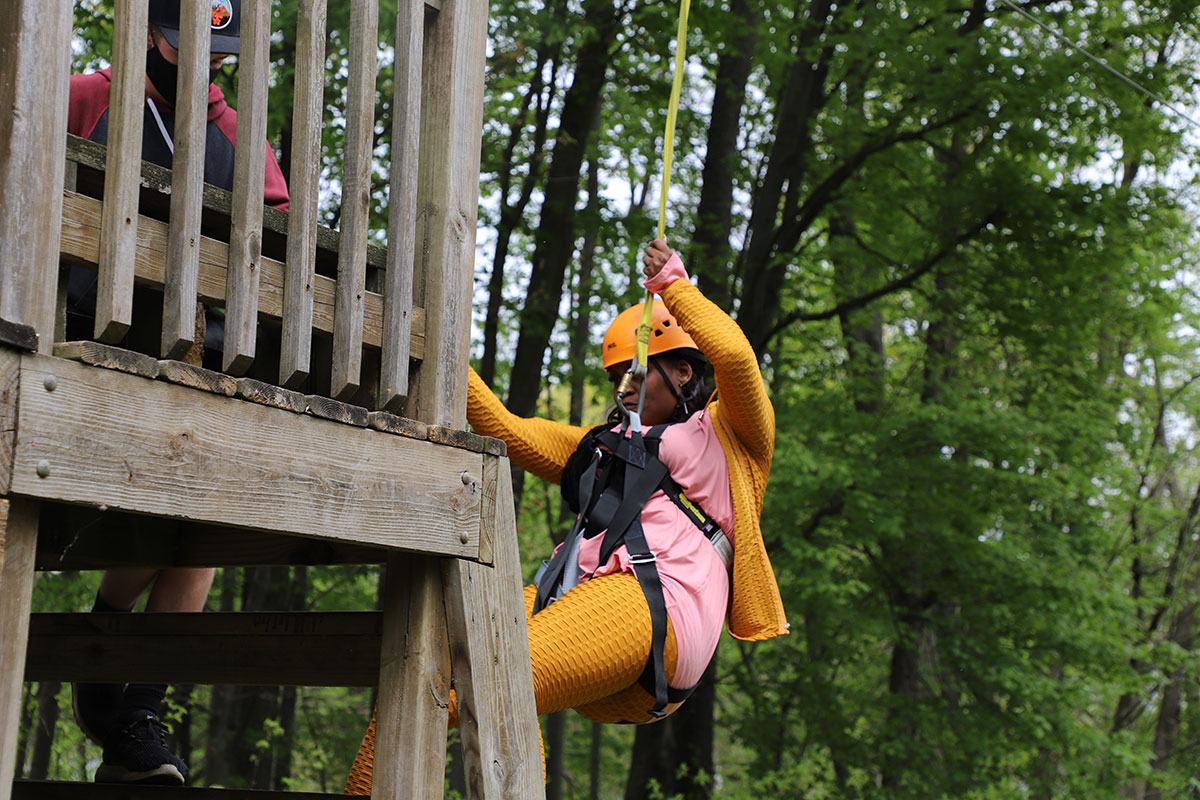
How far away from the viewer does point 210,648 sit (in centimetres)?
312

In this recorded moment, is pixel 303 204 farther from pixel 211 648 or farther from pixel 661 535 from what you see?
pixel 661 535

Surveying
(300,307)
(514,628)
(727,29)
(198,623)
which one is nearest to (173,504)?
(300,307)

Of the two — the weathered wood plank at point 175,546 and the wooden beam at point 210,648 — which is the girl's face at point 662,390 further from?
the wooden beam at point 210,648

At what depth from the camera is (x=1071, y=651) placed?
12102mm

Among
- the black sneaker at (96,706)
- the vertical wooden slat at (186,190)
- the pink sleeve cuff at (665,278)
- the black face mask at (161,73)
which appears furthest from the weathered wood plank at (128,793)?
the pink sleeve cuff at (665,278)

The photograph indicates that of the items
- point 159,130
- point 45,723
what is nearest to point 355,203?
point 159,130

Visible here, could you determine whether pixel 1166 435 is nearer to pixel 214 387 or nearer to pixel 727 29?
pixel 727 29

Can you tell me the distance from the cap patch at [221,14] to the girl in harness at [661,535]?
1464 millimetres

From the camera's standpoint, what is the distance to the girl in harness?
10.8 feet

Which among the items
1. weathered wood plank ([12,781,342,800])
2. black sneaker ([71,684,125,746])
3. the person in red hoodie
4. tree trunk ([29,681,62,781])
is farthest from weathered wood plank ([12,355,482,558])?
tree trunk ([29,681,62,781])

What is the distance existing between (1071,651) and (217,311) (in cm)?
1103

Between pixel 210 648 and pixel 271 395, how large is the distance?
116 centimetres

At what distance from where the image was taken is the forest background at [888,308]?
10406 mm

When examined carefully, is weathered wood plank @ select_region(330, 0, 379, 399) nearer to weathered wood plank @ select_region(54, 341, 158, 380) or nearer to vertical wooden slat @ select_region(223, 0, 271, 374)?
vertical wooden slat @ select_region(223, 0, 271, 374)
